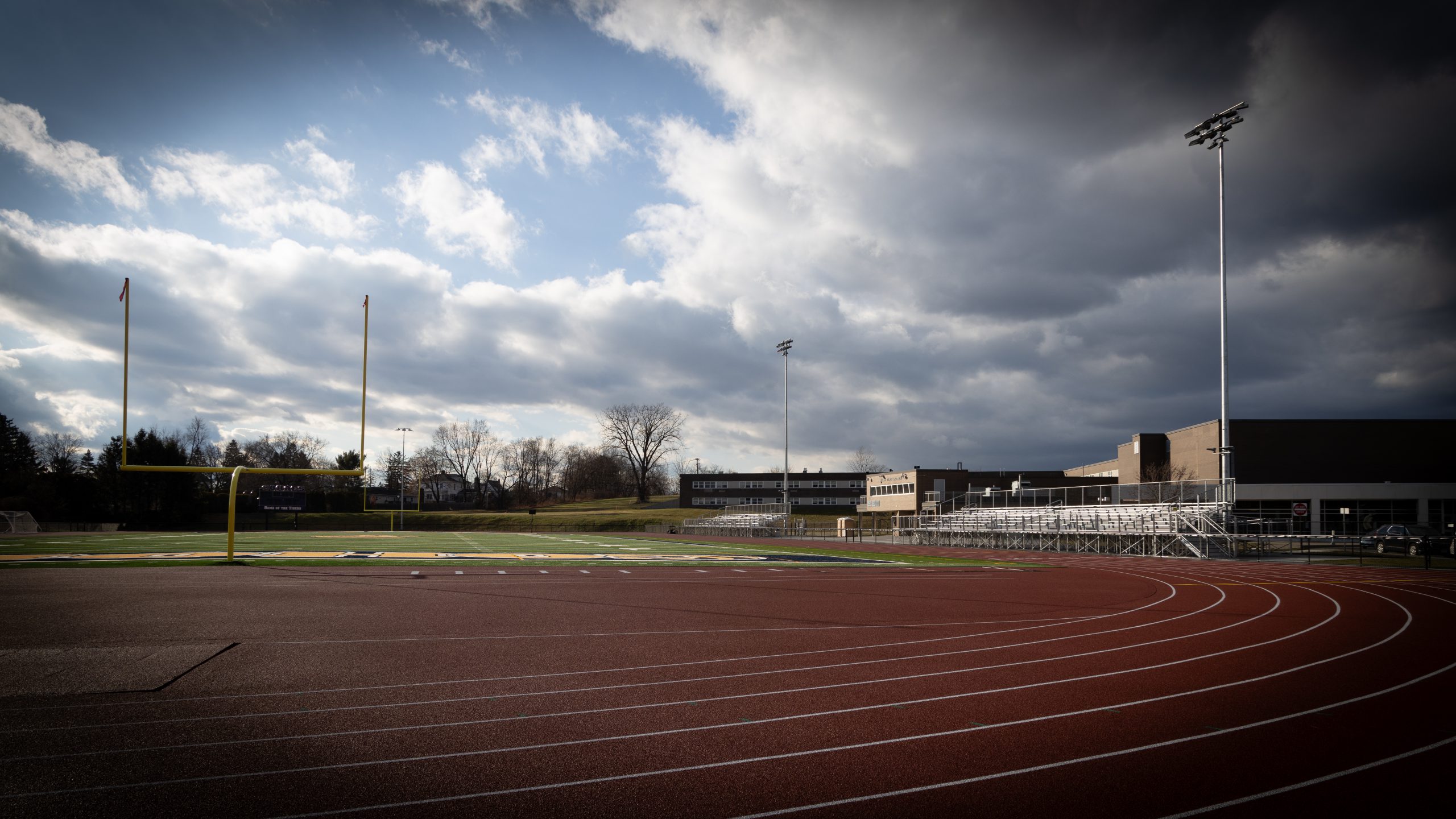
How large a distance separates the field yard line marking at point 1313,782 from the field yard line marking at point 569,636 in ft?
16.8

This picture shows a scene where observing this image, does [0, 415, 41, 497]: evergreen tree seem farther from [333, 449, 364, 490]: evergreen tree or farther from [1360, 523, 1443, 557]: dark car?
[1360, 523, 1443, 557]: dark car

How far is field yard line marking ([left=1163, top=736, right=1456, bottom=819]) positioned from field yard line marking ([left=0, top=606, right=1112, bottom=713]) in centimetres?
512

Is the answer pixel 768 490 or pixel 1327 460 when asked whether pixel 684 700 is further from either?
pixel 768 490

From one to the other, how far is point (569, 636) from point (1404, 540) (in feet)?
127

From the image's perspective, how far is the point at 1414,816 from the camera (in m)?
4.82

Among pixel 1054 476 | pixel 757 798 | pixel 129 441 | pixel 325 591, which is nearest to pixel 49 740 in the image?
pixel 757 798

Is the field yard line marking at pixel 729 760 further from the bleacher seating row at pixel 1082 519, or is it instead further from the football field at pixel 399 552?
the bleacher seating row at pixel 1082 519

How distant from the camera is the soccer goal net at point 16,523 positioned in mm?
42375

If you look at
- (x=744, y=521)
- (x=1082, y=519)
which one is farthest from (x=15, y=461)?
(x=1082, y=519)

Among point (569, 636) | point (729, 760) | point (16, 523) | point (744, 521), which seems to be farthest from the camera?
point (744, 521)

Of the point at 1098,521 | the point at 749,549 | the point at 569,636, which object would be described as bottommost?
the point at 749,549

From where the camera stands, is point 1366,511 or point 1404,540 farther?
point 1366,511

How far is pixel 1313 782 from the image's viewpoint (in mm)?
5418

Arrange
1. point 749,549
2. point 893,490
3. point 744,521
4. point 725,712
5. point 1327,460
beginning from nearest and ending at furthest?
point 725,712 → point 749,549 → point 1327,460 → point 744,521 → point 893,490
